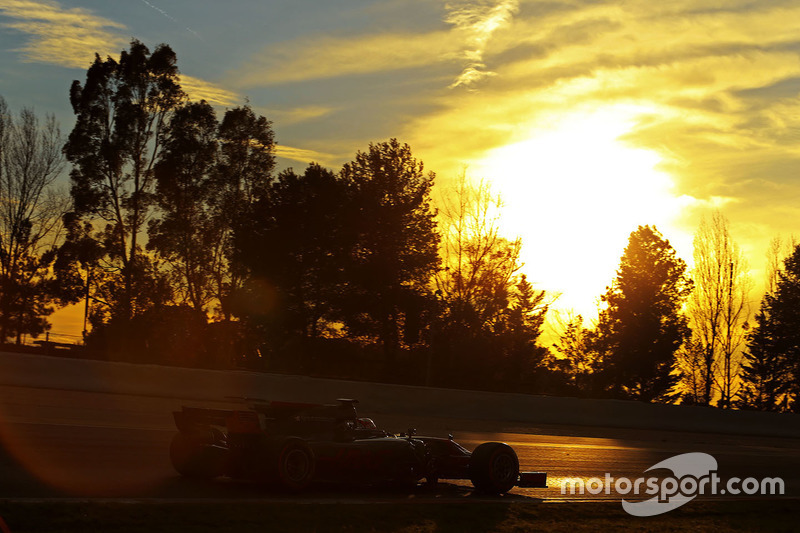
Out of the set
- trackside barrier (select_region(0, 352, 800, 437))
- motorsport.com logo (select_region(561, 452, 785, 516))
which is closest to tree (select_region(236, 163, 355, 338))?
trackside barrier (select_region(0, 352, 800, 437))

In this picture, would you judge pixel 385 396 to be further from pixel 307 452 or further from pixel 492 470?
pixel 307 452

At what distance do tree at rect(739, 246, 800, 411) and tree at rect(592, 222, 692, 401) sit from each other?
8.92 m

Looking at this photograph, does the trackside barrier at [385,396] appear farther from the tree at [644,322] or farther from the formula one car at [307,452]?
the tree at [644,322]

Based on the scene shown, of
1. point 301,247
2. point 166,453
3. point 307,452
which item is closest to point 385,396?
point 166,453

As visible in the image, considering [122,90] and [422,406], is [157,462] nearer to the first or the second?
[422,406]

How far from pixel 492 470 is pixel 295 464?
2.84 metres

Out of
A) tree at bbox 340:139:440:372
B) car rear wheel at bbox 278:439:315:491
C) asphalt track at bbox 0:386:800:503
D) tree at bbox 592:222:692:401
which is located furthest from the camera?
tree at bbox 592:222:692:401

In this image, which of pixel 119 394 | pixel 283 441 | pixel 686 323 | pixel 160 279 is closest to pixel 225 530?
pixel 283 441

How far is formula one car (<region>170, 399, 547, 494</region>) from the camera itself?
945cm

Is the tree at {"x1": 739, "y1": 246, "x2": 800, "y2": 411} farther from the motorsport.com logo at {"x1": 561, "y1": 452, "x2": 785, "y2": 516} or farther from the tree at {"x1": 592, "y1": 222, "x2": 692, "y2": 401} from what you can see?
the motorsport.com logo at {"x1": 561, "y1": 452, "x2": 785, "y2": 516}

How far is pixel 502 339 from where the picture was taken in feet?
144

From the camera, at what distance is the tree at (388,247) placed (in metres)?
44.2

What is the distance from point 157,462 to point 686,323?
171ft

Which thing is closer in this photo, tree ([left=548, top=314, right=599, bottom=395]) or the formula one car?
the formula one car
